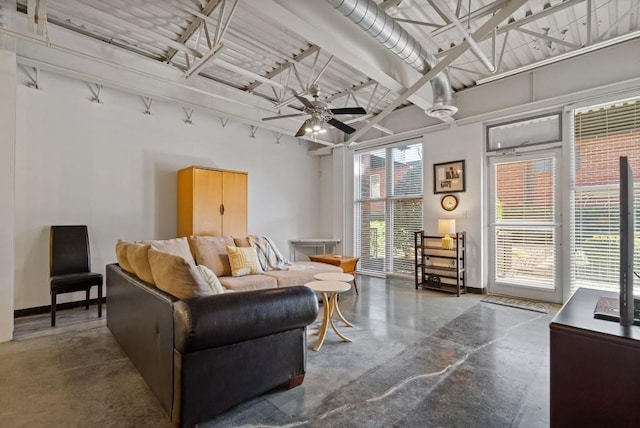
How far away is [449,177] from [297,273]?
3286mm

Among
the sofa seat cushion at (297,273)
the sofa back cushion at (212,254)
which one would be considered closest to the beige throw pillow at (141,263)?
the sofa back cushion at (212,254)

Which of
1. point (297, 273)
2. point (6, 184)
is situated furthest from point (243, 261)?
point (6, 184)

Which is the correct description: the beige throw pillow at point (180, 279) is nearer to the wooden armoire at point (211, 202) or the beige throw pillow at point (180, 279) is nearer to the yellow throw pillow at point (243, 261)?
the yellow throw pillow at point (243, 261)

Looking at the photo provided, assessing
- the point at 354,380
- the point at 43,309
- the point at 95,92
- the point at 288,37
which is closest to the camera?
the point at 354,380

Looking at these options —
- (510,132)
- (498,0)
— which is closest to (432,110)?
(498,0)

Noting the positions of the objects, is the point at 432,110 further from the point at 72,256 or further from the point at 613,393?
the point at 72,256

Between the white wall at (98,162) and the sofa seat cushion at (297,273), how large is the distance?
2217 mm

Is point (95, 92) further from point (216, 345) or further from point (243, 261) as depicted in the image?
point (216, 345)

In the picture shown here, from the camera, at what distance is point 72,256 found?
13.1ft

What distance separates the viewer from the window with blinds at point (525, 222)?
15.2 feet

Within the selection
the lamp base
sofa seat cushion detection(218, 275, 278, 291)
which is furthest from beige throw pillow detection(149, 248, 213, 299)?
the lamp base

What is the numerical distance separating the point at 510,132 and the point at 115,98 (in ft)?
20.4

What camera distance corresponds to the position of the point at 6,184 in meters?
Answer: 3.09

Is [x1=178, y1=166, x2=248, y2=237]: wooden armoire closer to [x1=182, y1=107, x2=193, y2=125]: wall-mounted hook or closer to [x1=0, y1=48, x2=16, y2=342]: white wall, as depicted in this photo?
[x1=182, y1=107, x2=193, y2=125]: wall-mounted hook
